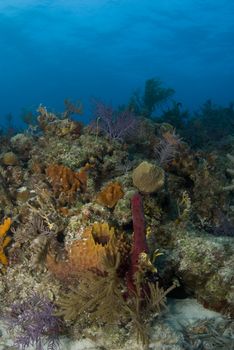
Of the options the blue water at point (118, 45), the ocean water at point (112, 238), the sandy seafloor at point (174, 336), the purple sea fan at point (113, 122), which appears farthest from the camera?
the blue water at point (118, 45)

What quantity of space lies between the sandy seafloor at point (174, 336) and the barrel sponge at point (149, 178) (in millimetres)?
1610

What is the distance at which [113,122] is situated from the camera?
Answer: 21.9 ft

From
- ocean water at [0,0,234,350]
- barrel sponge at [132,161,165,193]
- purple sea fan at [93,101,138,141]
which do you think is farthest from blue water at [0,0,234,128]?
barrel sponge at [132,161,165,193]

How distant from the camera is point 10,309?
14.4ft

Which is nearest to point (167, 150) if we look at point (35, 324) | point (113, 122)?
point (113, 122)

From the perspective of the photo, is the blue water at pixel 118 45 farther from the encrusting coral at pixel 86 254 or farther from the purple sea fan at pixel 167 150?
the encrusting coral at pixel 86 254

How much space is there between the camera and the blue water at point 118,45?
60531mm

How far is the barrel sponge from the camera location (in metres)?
5.01

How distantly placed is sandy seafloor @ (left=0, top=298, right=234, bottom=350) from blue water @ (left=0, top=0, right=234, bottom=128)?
27051 millimetres

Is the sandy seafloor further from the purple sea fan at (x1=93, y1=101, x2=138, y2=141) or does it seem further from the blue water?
the blue water

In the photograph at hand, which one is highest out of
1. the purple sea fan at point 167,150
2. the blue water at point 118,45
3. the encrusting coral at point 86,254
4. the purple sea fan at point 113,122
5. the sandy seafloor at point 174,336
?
the blue water at point 118,45

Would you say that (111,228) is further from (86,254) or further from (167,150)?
(167,150)

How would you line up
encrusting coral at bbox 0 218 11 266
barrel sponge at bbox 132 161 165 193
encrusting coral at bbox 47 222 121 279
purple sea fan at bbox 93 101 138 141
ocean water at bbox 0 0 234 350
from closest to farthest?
ocean water at bbox 0 0 234 350 < encrusting coral at bbox 47 222 121 279 < encrusting coral at bbox 0 218 11 266 < barrel sponge at bbox 132 161 165 193 < purple sea fan at bbox 93 101 138 141

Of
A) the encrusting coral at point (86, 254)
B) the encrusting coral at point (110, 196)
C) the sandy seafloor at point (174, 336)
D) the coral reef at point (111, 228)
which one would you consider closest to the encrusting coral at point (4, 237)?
the coral reef at point (111, 228)
